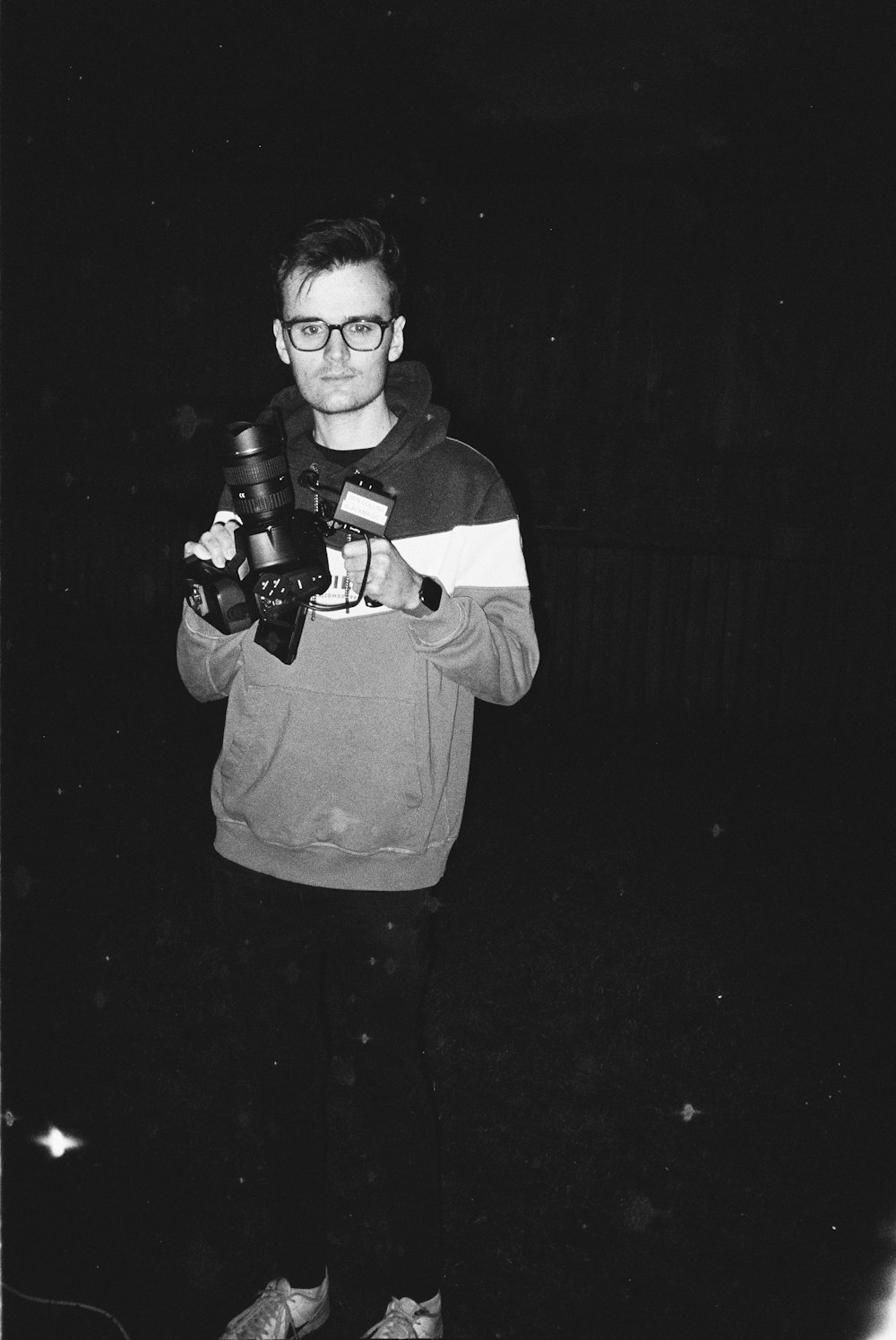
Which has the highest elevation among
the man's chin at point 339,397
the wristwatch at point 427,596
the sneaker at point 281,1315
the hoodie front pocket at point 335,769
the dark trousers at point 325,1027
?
the man's chin at point 339,397

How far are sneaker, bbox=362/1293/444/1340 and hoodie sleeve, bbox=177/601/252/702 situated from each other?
1049 millimetres

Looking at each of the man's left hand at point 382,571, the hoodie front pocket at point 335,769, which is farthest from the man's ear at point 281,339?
the hoodie front pocket at point 335,769

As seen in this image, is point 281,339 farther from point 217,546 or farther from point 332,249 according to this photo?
point 217,546

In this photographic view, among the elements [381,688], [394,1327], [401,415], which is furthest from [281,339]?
[394,1327]

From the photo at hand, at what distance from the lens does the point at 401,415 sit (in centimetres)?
168

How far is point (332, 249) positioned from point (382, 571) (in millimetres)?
486

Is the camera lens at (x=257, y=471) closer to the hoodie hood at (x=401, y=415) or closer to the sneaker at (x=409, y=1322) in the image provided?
the hoodie hood at (x=401, y=415)

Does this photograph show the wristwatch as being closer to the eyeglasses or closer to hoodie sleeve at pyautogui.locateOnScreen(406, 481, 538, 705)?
hoodie sleeve at pyautogui.locateOnScreen(406, 481, 538, 705)

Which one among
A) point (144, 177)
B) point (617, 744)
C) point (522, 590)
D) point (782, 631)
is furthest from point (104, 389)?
point (522, 590)

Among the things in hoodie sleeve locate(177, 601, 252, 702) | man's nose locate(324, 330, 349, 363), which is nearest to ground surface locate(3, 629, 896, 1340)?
hoodie sleeve locate(177, 601, 252, 702)

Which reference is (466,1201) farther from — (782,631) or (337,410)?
(782,631)

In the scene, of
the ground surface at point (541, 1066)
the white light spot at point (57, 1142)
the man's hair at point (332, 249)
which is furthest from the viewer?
the white light spot at point (57, 1142)

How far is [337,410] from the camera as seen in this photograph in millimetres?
1573

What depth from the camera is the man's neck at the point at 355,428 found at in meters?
1.62
